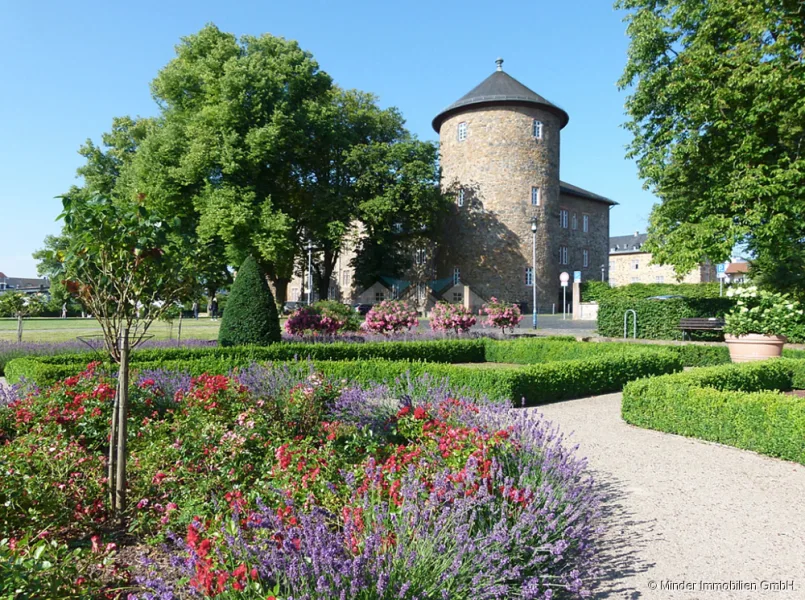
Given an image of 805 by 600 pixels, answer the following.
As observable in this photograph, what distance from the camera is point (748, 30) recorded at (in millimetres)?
13352

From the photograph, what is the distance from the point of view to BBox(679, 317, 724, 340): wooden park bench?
13656 mm

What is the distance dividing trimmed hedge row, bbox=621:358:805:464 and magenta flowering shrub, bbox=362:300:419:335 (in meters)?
8.09

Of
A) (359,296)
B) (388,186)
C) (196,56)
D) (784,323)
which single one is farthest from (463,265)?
(784,323)

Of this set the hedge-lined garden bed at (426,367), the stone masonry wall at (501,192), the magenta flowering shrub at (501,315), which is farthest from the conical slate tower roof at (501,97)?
the hedge-lined garden bed at (426,367)

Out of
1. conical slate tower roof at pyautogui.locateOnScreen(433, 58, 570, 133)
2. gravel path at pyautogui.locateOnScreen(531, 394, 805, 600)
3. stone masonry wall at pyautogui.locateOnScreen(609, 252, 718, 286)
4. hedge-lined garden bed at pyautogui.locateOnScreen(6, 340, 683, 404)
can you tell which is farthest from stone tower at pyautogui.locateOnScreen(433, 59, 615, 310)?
gravel path at pyautogui.locateOnScreen(531, 394, 805, 600)

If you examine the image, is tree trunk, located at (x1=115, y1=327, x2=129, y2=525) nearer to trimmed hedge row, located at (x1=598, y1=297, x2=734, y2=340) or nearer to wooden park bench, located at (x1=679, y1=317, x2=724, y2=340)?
wooden park bench, located at (x1=679, y1=317, x2=724, y2=340)

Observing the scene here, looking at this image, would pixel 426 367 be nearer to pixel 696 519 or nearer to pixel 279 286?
pixel 696 519

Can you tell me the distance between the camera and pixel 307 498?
277 centimetres

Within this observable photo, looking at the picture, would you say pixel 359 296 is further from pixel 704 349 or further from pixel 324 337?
pixel 704 349

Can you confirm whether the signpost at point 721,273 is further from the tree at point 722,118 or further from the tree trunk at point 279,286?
the tree trunk at point 279,286

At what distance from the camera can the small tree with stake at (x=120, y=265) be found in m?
3.34

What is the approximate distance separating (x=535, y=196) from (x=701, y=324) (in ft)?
73.0

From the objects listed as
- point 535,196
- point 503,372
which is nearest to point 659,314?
point 503,372

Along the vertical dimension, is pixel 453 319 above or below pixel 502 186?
below
